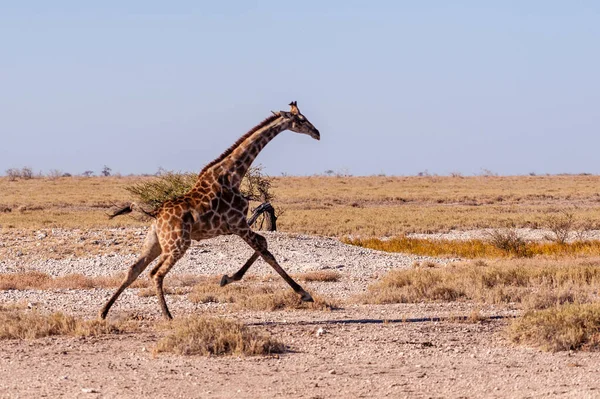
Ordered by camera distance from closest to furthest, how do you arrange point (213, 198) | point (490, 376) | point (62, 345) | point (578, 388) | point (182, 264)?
point (578, 388)
point (490, 376)
point (62, 345)
point (213, 198)
point (182, 264)

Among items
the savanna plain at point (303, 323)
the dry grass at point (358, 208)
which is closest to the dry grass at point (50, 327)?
the savanna plain at point (303, 323)

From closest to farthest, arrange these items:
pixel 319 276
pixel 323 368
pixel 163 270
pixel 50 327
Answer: pixel 323 368, pixel 50 327, pixel 163 270, pixel 319 276

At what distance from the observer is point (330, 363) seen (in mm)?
10711

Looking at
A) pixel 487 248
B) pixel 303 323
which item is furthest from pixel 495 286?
pixel 487 248

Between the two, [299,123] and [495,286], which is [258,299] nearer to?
[299,123]

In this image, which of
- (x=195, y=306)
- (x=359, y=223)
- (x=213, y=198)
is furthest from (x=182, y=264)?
(x=359, y=223)

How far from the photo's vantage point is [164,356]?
36.3 feet

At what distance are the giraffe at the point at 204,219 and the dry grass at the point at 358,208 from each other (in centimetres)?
1950

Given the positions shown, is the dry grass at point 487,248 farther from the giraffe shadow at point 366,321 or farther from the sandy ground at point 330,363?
the giraffe shadow at point 366,321

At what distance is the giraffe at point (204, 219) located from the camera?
42.8 ft

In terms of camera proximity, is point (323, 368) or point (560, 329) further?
point (560, 329)

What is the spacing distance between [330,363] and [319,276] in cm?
942

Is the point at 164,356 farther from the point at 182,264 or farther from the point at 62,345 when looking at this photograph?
the point at 182,264

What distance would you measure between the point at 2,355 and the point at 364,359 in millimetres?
4098
